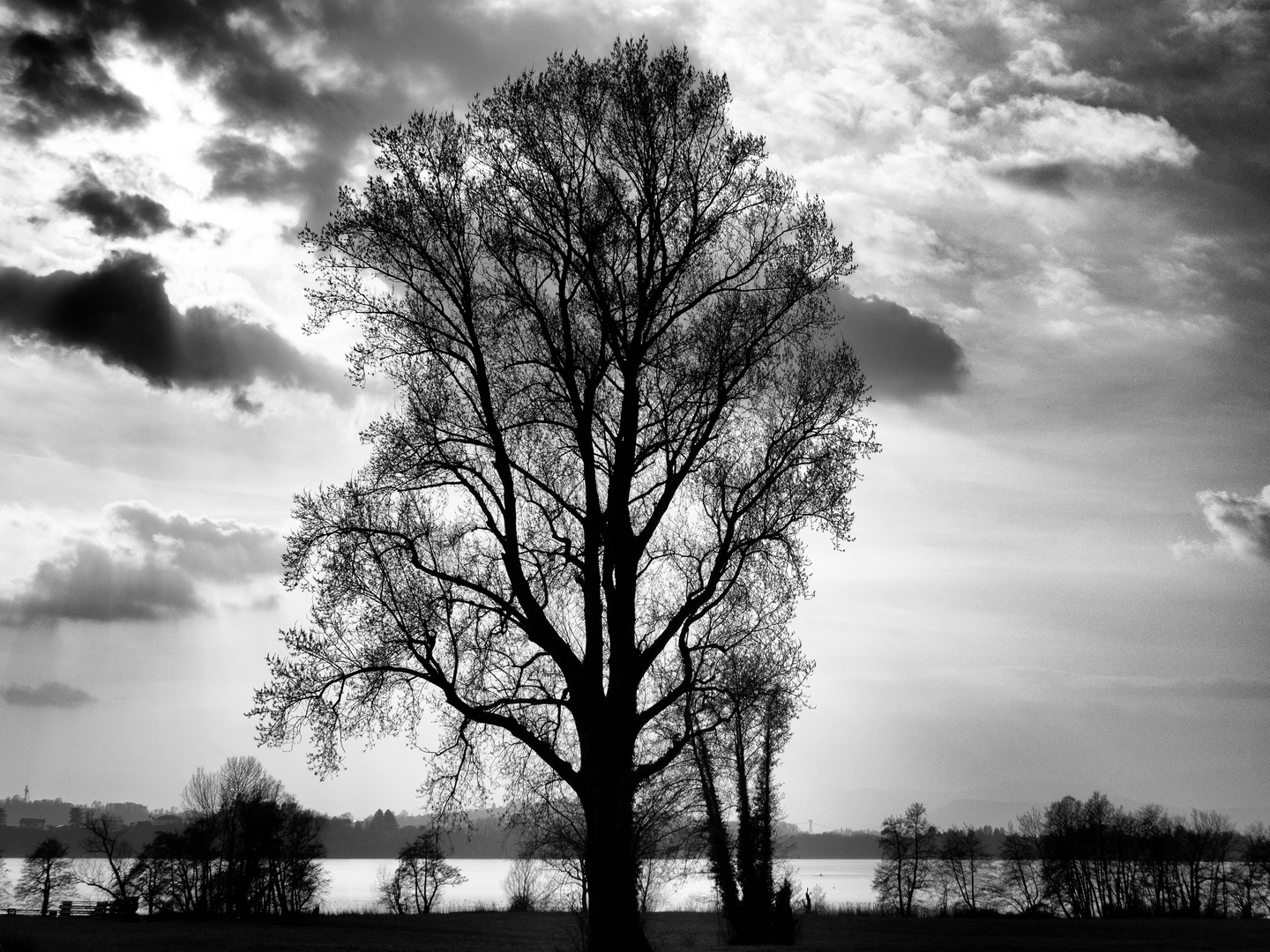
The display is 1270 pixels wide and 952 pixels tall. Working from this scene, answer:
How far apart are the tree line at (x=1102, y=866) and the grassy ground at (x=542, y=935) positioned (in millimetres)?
22422

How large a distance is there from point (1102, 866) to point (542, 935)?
2141 inches

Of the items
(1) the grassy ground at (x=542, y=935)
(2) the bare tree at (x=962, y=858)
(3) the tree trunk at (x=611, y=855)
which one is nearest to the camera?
(3) the tree trunk at (x=611, y=855)

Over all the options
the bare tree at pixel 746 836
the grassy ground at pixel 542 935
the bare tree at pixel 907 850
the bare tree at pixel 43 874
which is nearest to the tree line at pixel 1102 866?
the bare tree at pixel 907 850

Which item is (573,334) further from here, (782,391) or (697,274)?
(782,391)

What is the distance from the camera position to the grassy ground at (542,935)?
99.1 feet

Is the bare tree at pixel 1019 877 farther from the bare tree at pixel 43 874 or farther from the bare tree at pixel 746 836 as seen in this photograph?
the bare tree at pixel 43 874

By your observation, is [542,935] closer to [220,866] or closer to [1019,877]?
[220,866]

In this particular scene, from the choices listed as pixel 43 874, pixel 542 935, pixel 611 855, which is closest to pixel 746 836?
pixel 542 935

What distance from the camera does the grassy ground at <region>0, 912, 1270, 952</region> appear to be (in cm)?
3022

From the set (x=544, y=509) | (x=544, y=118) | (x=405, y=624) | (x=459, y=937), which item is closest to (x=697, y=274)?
(x=544, y=118)

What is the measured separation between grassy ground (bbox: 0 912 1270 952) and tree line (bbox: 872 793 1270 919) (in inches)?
883

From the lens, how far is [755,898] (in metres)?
33.8

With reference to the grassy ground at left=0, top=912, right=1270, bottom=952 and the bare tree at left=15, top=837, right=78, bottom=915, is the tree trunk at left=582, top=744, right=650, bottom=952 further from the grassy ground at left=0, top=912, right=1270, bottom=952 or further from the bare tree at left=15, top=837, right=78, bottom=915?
the bare tree at left=15, top=837, right=78, bottom=915

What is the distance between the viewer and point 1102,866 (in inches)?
3004
